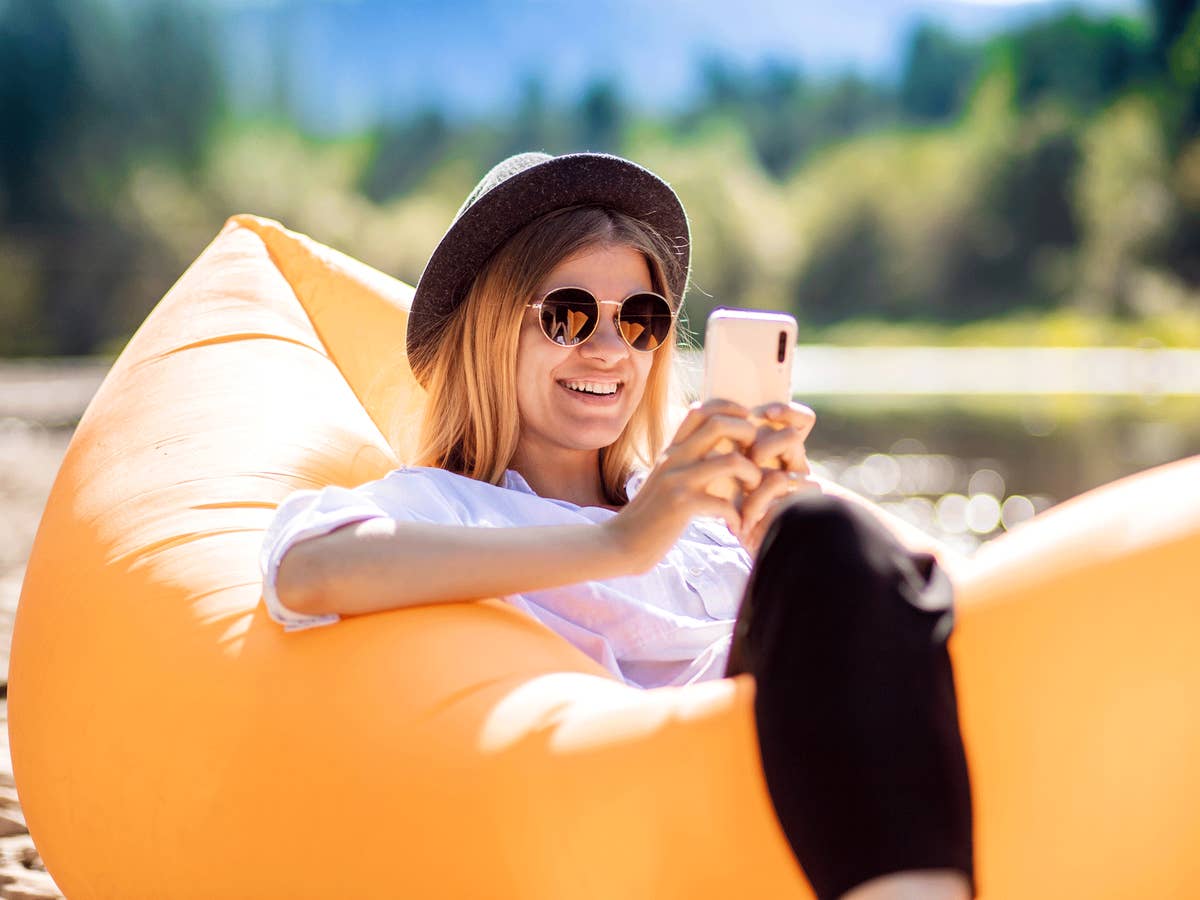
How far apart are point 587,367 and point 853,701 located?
Result: 0.93 m

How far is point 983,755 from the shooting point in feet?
3.85

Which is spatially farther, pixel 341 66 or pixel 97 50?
pixel 341 66

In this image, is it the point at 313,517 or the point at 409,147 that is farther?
the point at 409,147

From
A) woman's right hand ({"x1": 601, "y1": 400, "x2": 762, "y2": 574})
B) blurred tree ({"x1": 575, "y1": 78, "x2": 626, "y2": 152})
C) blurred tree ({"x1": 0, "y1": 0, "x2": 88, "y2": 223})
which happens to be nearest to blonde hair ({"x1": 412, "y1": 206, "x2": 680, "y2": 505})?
woman's right hand ({"x1": 601, "y1": 400, "x2": 762, "y2": 574})

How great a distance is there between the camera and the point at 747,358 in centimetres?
149

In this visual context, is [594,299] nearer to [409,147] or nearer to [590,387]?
[590,387]

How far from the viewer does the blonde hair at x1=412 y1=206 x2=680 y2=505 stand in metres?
1.95

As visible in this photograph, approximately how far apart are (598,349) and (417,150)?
216 ft

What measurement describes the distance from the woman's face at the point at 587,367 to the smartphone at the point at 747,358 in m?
0.43

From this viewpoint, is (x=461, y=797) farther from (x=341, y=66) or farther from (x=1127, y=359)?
(x=341, y=66)

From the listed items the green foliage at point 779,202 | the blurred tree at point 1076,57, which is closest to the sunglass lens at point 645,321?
the green foliage at point 779,202

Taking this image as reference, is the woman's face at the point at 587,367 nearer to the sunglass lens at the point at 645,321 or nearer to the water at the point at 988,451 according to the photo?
the sunglass lens at the point at 645,321

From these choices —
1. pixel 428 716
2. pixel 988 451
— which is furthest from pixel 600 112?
pixel 428 716

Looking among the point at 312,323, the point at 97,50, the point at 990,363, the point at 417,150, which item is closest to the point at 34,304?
the point at 97,50
